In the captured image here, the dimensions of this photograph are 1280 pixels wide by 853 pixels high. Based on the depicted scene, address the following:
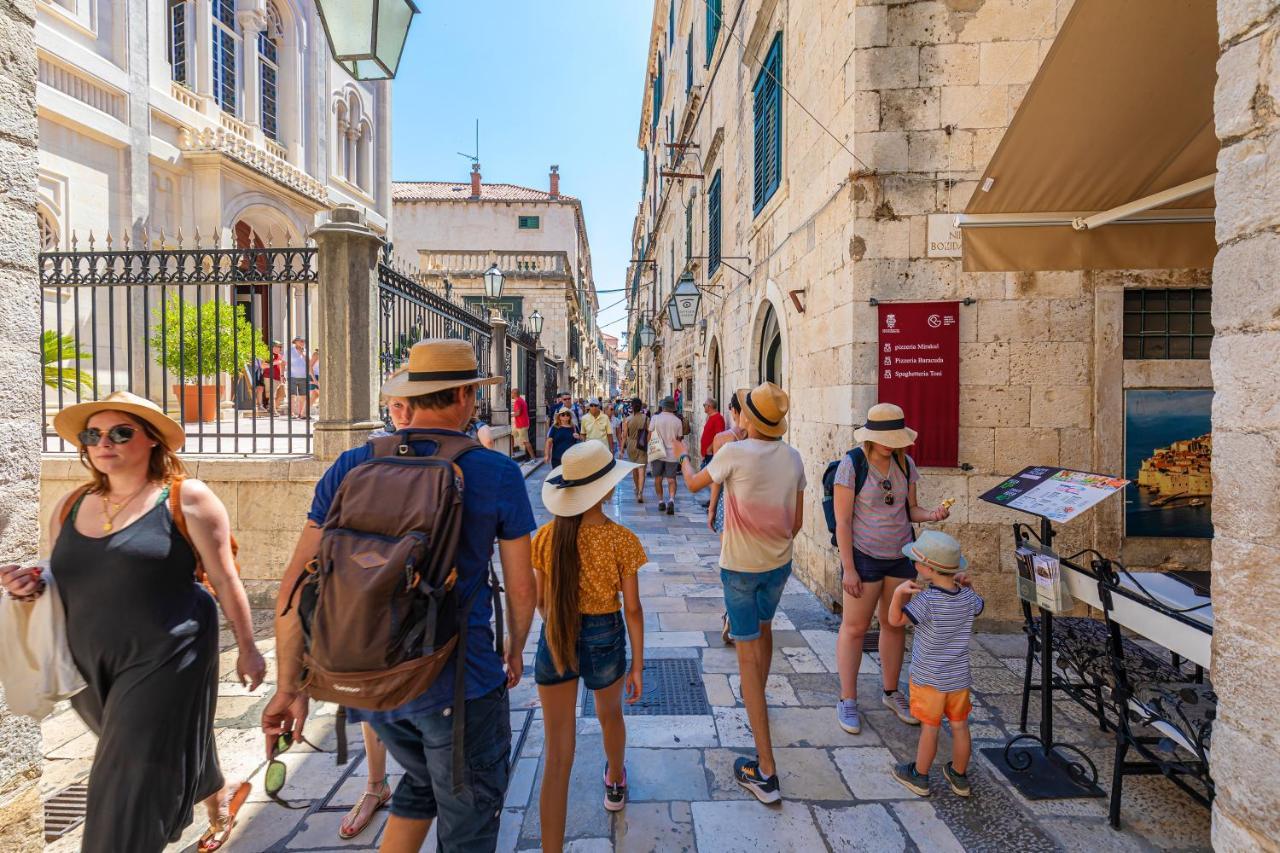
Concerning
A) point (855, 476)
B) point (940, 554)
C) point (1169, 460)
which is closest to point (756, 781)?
Answer: point (940, 554)

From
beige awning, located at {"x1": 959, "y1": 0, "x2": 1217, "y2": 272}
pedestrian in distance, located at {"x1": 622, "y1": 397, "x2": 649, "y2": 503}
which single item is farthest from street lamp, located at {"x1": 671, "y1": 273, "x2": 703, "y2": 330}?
beige awning, located at {"x1": 959, "y1": 0, "x2": 1217, "y2": 272}

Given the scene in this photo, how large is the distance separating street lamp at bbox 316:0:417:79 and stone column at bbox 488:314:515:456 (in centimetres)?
855

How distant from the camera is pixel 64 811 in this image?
8.90 ft

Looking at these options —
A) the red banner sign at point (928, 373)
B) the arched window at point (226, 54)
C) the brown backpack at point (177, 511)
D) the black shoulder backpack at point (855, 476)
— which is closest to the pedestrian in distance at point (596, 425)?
the red banner sign at point (928, 373)

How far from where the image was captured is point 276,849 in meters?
2.48

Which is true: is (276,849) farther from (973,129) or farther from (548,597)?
(973,129)

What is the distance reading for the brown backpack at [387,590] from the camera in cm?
156

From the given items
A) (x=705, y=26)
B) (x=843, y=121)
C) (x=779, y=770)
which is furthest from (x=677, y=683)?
(x=705, y=26)

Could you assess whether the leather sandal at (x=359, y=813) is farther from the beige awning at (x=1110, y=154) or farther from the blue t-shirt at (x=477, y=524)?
the beige awning at (x=1110, y=154)

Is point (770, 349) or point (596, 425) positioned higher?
point (770, 349)

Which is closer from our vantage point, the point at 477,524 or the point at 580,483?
the point at 477,524

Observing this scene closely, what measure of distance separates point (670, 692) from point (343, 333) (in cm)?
422

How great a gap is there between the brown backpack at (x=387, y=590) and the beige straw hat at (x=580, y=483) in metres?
0.66

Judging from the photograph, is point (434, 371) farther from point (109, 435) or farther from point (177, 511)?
point (109, 435)
